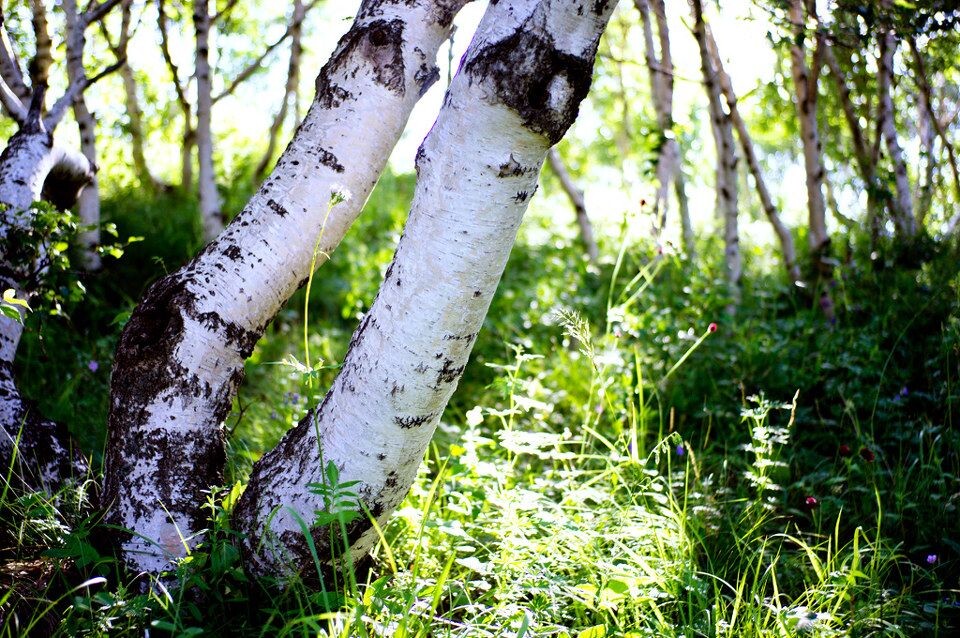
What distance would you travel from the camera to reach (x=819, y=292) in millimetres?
3893

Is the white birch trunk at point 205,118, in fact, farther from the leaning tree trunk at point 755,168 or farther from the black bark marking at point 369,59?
the leaning tree trunk at point 755,168

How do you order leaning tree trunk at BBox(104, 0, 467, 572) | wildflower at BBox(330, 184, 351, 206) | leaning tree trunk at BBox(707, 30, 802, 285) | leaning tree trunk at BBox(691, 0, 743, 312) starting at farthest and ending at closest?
leaning tree trunk at BBox(707, 30, 802, 285)
leaning tree trunk at BBox(691, 0, 743, 312)
wildflower at BBox(330, 184, 351, 206)
leaning tree trunk at BBox(104, 0, 467, 572)

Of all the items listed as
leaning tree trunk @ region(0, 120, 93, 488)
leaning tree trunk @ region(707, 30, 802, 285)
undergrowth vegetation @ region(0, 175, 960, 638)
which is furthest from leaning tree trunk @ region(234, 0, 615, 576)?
leaning tree trunk @ region(707, 30, 802, 285)

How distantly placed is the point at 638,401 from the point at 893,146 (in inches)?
102

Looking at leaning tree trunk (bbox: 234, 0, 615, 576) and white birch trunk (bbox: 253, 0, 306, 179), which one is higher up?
white birch trunk (bbox: 253, 0, 306, 179)

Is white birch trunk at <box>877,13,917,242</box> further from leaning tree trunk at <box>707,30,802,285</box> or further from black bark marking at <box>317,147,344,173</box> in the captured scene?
black bark marking at <box>317,147,344,173</box>

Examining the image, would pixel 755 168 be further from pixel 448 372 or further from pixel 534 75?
pixel 448 372

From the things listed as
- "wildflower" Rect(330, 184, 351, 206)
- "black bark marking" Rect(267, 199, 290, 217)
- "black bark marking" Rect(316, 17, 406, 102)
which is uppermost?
"black bark marking" Rect(316, 17, 406, 102)

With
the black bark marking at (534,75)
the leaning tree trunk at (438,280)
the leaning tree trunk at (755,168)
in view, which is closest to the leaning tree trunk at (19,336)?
the leaning tree trunk at (438,280)

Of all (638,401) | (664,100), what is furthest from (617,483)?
(664,100)

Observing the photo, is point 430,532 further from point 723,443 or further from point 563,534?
point 723,443

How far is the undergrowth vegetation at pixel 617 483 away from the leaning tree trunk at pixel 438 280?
0.38 feet

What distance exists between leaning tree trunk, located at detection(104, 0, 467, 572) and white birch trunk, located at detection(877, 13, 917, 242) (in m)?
3.31

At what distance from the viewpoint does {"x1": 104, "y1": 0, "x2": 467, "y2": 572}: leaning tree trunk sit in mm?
1798
